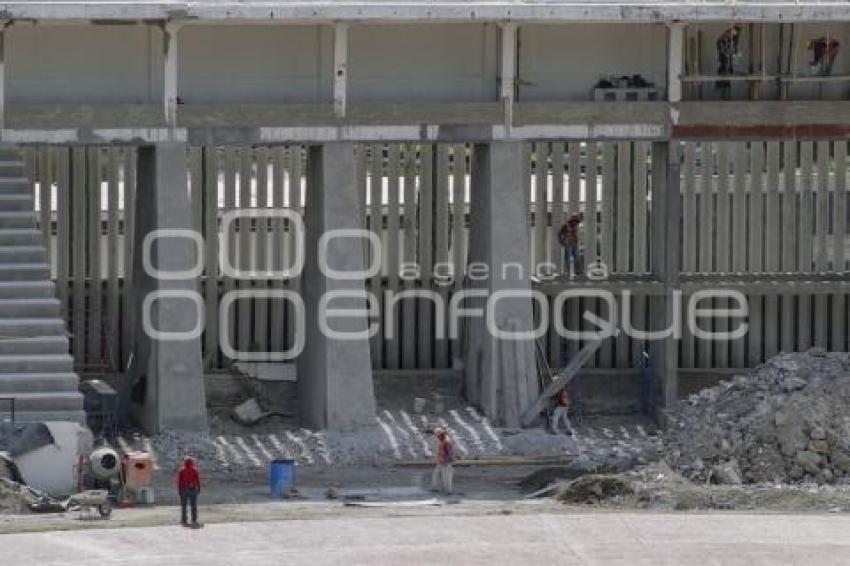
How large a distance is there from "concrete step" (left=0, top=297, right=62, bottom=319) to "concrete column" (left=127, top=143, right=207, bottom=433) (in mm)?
2445

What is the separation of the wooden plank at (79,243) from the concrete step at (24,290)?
541 cm

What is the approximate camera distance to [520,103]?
48.0 m

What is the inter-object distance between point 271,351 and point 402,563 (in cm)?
1363

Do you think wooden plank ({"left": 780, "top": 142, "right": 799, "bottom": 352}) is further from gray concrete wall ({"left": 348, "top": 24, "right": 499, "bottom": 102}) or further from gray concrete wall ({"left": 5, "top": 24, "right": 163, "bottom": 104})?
gray concrete wall ({"left": 5, "top": 24, "right": 163, "bottom": 104})

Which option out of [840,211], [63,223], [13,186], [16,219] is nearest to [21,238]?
[16,219]

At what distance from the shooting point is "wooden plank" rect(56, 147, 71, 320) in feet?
163

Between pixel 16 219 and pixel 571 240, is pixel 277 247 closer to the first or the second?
pixel 571 240

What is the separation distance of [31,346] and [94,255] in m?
6.64

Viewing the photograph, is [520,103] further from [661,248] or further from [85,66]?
[85,66]

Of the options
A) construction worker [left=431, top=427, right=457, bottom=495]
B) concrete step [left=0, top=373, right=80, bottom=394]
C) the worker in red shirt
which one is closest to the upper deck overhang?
concrete step [left=0, top=373, right=80, bottom=394]

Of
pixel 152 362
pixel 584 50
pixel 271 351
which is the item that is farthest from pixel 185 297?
pixel 584 50

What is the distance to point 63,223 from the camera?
49.8m

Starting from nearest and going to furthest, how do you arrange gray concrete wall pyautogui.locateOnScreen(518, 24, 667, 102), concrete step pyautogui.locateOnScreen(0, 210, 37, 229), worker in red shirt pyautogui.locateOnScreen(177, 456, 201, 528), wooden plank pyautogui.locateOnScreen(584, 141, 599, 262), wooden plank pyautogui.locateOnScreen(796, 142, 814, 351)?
1. worker in red shirt pyautogui.locateOnScreen(177, 456, 201, 528)
2. concrete step pyautogui.locateOnScreen(0, 210, 37, 229)
3. gray concrete wall pyautogui.locateOnScreen(518, 24, 667, 102)
4. wooden plank pyautogui.locateOnScreen(584, 141, 599, 262)
5. wooden plank pyautogui.locateOnScreen(796, 142, 814, 351)

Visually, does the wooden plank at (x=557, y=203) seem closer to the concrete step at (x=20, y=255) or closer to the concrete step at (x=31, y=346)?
the concrete step at (x=20, y=255)
